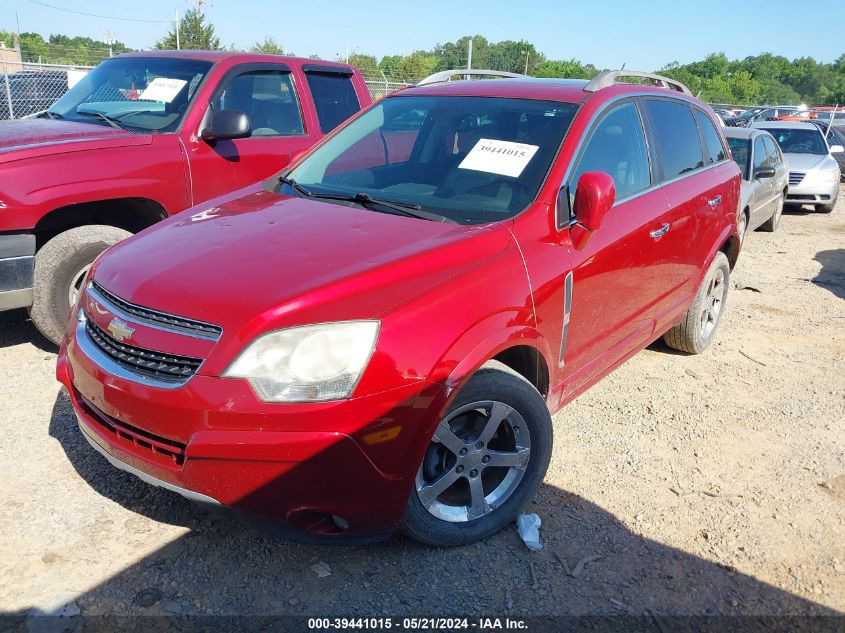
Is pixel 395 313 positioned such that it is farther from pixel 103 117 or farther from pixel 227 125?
pixel 103 117

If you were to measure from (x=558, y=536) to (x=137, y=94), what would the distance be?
4423mm

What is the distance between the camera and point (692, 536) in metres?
3.15

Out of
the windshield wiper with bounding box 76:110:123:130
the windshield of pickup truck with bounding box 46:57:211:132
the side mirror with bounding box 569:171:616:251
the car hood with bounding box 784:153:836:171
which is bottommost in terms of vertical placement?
the car hood with bounding box 784:153:836:171

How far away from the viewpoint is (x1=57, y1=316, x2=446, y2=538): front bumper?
2.37 metres

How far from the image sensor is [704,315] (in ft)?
17.3

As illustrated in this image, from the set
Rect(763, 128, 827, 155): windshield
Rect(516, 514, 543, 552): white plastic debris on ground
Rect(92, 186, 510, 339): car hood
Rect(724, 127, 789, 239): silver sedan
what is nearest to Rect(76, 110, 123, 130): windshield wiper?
Rect(92, 186, 510, 339): car hood

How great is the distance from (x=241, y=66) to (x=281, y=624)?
4.29m

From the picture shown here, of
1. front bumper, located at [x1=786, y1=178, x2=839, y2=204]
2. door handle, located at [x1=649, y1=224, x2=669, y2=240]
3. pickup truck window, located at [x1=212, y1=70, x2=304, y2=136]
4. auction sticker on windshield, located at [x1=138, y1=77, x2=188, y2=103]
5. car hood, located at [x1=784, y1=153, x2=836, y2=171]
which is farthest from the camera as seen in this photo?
car hood, located at [x1=784, y1=153, x2=836, y2=171]

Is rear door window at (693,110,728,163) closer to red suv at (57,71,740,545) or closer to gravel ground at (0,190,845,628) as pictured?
red suv at (57,71,740,545)

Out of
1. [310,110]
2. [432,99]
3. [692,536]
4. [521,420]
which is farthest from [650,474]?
[310,110]

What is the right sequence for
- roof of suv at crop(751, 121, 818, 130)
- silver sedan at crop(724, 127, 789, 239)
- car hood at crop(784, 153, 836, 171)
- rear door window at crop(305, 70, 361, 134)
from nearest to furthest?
1. rear door window at crop(305, 70, 361, 134)
2. silver sedan at crop(724, 127, 789, 239)
3. car hood at crop(784, 153, 836, 171)
4. roof of suv at crop(751, 121, 818, 130)

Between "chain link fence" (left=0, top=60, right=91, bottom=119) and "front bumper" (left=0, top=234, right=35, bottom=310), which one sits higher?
"chain link fence" (left=0, top=60, right=91, bottom=119)

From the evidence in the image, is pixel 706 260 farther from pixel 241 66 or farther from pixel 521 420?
pixel 241 66

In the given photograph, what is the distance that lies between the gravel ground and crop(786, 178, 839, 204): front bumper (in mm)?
9491
